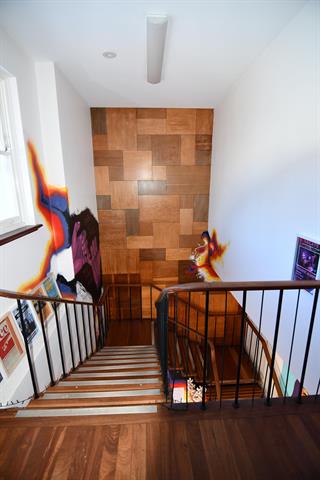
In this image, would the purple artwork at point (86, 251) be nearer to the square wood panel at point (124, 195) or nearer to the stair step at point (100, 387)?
the square wood panel at point (124, 195)

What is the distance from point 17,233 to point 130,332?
315 centimetres

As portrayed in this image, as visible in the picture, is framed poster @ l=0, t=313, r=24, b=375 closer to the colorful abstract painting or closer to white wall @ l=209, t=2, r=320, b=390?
the colorful abstract painting

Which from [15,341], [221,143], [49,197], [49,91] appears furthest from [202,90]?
[15,341]

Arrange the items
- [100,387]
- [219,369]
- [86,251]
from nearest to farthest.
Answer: [100,387] < [86,251] < [219,369]

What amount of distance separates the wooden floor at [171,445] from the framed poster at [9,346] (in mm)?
419

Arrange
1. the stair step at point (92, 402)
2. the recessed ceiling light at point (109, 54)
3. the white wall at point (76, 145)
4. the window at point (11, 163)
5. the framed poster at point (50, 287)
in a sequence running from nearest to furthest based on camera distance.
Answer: the stair step at point (92, 402) → the window at point (11, 163) → the recessed ceiling light at point (109, 54) → the framed poster at point (50, 287) → the white wall at point (76, 145)

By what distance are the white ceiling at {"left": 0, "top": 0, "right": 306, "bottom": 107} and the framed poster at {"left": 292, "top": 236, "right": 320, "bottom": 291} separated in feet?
5.82

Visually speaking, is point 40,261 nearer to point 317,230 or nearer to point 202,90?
point 317,230

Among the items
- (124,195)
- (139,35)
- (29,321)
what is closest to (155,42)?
(139,35)

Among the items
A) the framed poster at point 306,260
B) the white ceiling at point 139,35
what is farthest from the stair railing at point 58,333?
the white ceiling at point 139,35

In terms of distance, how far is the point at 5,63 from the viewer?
1.84 m

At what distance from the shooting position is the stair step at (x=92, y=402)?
4.82ft

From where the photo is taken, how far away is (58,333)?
6.25ft

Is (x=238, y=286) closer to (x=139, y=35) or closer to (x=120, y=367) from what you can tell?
(x=120, y=367)
